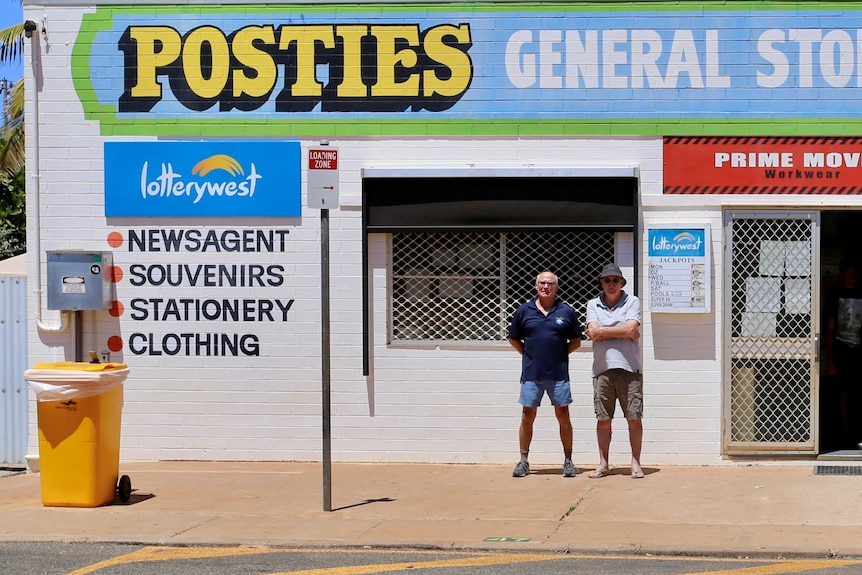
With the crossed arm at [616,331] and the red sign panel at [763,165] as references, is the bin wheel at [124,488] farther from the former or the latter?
the red sign panel at [763,165]

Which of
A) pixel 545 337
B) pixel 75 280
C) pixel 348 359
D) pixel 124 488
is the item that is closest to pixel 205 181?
pixel 75 280

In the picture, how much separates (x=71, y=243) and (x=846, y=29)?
745 centimetres

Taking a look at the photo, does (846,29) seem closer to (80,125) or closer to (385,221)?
(385,221)

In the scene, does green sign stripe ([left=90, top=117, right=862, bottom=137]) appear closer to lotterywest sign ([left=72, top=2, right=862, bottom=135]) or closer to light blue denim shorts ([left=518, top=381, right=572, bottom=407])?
lotterywest sign ([left=72, top=2, right=862, bottom=135])

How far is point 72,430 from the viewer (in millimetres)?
9641

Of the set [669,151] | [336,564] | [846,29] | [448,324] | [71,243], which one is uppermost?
[846,29]

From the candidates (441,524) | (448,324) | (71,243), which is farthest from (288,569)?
(71,243)

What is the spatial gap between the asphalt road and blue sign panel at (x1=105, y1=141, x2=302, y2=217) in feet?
13.8

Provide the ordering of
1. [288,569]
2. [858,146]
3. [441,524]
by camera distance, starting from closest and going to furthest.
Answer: [288,569]
[441,524]
[858,146]

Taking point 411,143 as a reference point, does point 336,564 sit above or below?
below

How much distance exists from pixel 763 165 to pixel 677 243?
40.9 inches

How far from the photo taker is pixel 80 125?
11.9 m

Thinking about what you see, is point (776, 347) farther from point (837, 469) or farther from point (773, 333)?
point (837, 469)

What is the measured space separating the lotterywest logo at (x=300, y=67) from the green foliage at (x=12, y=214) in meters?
13.6
